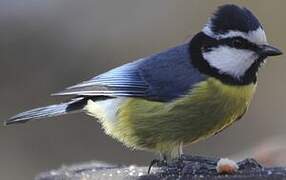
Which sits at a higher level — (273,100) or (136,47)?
(136,47)

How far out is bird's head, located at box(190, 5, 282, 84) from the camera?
136 inches

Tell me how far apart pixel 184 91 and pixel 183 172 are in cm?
68

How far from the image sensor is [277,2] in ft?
29.3

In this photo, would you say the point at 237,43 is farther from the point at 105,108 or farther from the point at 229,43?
the point at 105,108

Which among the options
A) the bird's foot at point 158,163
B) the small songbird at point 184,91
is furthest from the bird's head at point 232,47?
the bird's foot at point 158,163

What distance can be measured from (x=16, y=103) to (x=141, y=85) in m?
3.98

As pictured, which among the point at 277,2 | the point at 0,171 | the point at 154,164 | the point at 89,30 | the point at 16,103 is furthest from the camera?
the point at 89,30

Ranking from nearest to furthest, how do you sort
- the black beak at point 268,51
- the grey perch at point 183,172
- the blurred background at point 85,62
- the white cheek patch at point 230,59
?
the grey perch at point 183,172
the black beak at point 268,51
the white cheek patch at point 230,59
the blurred background at point 85,62

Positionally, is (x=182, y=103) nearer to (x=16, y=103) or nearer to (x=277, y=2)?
(x=16, y=103)

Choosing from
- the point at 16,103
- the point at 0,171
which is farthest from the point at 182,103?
the point at 16,103

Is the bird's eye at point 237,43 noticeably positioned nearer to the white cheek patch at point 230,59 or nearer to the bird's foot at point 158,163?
the white cheek patch at point 230,59

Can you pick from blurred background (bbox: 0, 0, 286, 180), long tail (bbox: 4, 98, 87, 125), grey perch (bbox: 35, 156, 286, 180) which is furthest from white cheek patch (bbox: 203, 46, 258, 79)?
blurred background (bbox: 0, 0, 286, 180)

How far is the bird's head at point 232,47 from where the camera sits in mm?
3461

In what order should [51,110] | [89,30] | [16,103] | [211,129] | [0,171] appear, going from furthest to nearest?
1. [89,30]
2. [16,103]
3. [0,171]
4. [51,110]
5. [211,129]
